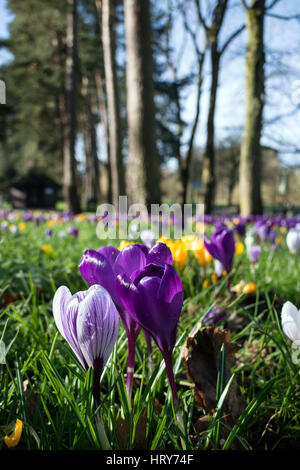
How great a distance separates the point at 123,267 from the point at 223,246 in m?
0.76

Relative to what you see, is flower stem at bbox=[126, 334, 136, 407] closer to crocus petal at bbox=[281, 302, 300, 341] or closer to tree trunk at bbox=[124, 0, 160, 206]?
crocus petal at bbox=[281, 302, 300, 341]

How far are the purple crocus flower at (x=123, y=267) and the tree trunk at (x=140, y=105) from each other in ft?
21.6

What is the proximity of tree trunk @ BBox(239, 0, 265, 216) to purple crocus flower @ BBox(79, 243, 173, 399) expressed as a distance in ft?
25.3

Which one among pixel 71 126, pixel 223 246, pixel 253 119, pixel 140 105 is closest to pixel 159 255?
pixel 223 246

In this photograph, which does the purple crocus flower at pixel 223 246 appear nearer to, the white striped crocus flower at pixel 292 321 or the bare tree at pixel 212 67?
the white striped crocus flower at pixel 292 321

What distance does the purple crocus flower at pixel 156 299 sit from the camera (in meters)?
0.69

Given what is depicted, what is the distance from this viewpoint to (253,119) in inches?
319

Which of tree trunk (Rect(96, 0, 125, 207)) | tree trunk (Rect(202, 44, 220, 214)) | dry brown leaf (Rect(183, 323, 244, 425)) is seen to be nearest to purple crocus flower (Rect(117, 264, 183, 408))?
dry brown leaf (Rect(183, 323, 244, 425))

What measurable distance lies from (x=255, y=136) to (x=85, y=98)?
18370mm

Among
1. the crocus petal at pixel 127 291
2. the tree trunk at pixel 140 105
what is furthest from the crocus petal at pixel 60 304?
the tree trunk at pixel 140 105

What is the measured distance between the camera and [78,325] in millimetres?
705

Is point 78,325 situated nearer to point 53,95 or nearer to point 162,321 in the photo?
point 162,321

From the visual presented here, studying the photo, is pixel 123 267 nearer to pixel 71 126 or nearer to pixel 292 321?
pixel 292 321

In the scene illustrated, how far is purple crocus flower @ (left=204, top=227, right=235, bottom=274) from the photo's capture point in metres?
1.49
